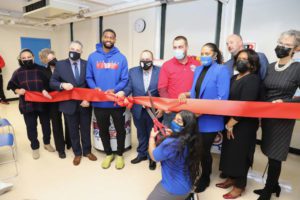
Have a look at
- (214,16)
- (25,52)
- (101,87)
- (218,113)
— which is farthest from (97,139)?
(214,16)

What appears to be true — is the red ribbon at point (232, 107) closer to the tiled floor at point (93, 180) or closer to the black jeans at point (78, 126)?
the black jeans at point (78, 126)

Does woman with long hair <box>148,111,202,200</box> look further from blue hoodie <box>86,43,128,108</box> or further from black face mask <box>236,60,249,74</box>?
blue hoodie <box>86,43,128,108</box>

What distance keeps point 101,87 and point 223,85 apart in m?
1.54

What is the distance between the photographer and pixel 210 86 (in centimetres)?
212

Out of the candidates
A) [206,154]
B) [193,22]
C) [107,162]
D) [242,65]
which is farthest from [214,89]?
[193,22]

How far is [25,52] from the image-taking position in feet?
9.56

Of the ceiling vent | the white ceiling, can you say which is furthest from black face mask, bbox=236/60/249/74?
the ceiling vent

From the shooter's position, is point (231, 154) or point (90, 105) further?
point (90, 105)

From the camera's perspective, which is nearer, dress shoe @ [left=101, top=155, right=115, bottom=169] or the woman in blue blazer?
the woman in blue blazer

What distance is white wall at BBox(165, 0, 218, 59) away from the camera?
14.5ft

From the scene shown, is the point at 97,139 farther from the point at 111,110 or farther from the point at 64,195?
the point at 64,195

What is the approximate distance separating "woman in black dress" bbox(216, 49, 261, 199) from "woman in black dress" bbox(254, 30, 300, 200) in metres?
0.12

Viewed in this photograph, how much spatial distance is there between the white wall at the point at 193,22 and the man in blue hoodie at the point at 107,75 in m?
2.41

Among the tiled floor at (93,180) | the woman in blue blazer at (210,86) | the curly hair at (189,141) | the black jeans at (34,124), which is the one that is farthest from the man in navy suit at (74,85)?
the curly hair at (189,141)
